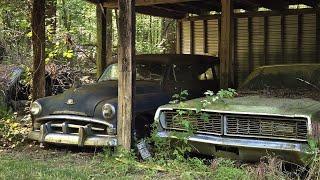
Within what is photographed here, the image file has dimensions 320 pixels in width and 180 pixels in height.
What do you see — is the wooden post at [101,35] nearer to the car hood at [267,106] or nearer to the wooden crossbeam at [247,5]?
the wooden crossbeam at [247,5]

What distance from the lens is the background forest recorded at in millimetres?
10883

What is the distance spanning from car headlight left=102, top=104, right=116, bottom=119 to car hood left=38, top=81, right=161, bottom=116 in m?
0.23

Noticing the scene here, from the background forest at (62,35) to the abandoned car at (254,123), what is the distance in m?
4.04

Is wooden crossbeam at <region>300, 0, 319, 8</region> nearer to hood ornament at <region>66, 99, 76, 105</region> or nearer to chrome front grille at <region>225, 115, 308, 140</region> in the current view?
chrome front grille at <region>225, 115, 308, 140</region>

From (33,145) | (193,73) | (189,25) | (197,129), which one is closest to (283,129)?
(197,129)

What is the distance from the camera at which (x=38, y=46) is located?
960cm

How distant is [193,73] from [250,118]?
3.35 m

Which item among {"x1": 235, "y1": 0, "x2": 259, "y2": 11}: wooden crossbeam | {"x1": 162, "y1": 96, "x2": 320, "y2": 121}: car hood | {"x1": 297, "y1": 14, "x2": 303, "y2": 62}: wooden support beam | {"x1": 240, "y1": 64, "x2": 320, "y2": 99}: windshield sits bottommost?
{"x1": 162, "y1": 96, "x2": 320, "y2": 121}: car hood

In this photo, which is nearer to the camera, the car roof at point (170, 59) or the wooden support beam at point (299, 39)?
the car roof at point (170, 59)

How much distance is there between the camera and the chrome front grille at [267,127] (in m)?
5.88

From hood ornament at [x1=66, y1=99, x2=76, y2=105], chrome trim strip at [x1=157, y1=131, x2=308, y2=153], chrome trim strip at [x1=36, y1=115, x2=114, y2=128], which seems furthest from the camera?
hood ornament at [x1=66, y1=99, x2=76, y2=105]

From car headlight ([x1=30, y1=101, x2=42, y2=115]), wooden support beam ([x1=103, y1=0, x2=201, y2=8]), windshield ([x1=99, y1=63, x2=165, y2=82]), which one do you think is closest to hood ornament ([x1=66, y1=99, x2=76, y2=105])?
car headlight ([x1=30, y1=101, x2=42, y2=115])

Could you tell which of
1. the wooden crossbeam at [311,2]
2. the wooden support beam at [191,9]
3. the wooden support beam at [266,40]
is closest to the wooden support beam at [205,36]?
the wooden support beam at [191,9]

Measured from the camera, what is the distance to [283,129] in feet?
19.7
